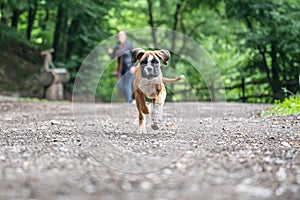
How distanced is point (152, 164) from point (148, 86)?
145 cm

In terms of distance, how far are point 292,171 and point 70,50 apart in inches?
634

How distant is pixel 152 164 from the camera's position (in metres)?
3.56

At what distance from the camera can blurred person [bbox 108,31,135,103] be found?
260 inches

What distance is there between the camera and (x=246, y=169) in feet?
11.3

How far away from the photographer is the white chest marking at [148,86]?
4781 millimetres

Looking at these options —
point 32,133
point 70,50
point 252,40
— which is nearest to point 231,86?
point 252,40

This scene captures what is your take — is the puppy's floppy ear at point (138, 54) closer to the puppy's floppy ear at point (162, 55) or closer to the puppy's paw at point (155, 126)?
the puppy's floppy ear at point (162, 55)

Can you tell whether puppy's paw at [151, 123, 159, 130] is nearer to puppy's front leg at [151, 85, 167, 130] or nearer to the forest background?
puppy's front leg at [151, 85, 167, 130]

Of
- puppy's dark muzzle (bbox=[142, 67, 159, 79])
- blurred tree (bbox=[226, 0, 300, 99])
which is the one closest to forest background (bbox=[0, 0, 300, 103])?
blurred tree (bbox=[226, 0, 300, 99])

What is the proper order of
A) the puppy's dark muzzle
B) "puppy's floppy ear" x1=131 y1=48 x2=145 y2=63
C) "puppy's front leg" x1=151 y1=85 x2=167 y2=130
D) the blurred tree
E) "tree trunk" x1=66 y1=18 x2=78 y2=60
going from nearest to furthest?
the puppy's dark muzzle < "puppy's floppy ear" x1=131 y1=48 x2=145 y2=63 < "puppy's front leg" x1=151 y1=85 x2=167 y2=130 < the blurred tree < "tree trunk" x1=66 y1=18 x2=78 y2=60

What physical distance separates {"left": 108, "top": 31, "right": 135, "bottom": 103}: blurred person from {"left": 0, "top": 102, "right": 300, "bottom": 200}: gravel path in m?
1.47

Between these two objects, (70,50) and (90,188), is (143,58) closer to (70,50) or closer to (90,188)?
(90,188)

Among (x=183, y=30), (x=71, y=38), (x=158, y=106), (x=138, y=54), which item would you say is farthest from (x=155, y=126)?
(x=183, y=30)

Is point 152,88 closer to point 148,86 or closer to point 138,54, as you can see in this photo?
point 148,86
